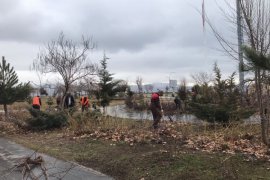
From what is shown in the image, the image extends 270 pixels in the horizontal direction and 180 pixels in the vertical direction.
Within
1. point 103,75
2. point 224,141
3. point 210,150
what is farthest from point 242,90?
point 103,75

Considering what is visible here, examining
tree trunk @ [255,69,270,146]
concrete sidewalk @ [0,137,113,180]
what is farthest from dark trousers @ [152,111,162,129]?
tree trunk @ [255,69,270,146]

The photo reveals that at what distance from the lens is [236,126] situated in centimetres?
1397

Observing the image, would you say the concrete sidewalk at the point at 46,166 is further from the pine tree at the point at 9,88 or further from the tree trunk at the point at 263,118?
the pine tree at the point at 9,88

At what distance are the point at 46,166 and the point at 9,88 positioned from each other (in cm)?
1827

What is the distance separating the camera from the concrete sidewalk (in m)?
8.16

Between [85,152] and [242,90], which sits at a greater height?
[242,90]

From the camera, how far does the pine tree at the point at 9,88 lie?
28438mm

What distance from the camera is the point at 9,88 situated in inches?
1123

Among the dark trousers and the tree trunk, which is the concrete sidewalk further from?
the dark trousers

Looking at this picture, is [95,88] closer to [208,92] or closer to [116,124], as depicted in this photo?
[208,92]

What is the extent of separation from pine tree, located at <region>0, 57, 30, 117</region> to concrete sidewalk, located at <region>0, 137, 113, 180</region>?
1061 centimetres

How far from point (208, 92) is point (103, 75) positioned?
22074 mm

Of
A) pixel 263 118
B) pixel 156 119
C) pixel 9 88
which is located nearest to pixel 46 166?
pixel 263 118

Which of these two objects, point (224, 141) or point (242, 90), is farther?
point (242, 90)
